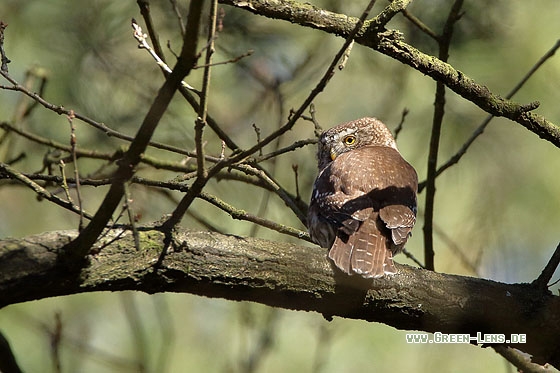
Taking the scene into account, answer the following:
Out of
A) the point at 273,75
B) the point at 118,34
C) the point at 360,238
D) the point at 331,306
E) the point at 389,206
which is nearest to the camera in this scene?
the point at 331,306

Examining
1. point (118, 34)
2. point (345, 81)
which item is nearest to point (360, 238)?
point (118, 34)

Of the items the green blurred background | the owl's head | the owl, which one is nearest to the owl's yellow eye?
the owl's head

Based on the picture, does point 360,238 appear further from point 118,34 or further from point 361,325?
point 361,325

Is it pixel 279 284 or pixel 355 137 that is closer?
pixel 279 284

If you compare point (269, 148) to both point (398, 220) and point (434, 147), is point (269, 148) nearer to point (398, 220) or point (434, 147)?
point (434, 147)

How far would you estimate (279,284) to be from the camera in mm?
3059

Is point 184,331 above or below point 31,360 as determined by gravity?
above

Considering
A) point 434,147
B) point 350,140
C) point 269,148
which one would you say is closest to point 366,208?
point 434,147

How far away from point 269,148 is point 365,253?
2.77 meters

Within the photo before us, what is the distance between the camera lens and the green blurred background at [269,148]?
5.38 meters

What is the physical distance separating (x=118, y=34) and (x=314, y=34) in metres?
1.55

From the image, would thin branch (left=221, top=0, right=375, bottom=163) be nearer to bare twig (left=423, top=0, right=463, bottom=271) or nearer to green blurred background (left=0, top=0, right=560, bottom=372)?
bare twig (left=423, top=0, right=463, bottom=271)

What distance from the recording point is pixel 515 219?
249 inches

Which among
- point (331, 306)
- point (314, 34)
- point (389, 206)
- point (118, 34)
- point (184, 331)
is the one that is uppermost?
point (314, 34)
